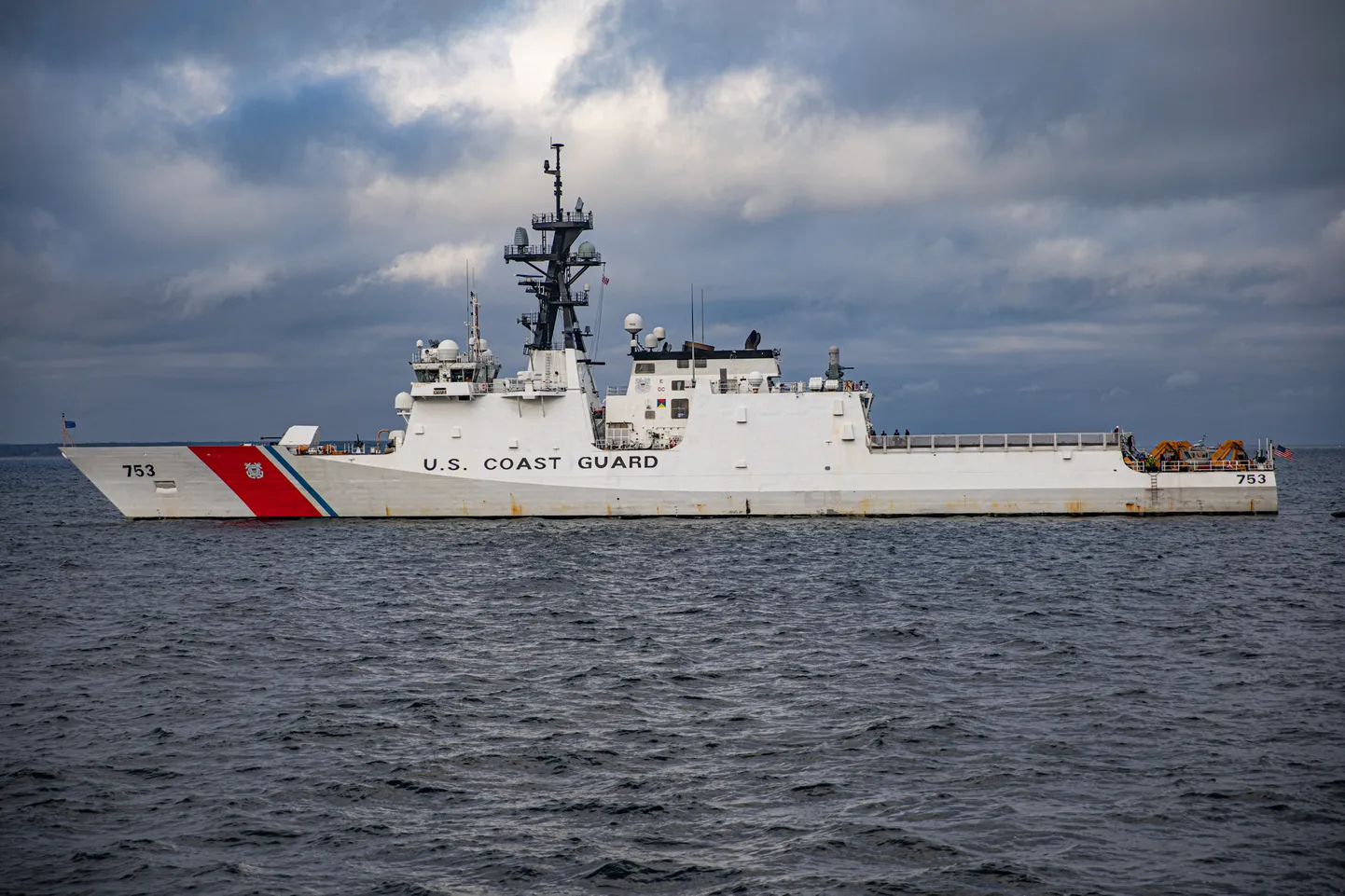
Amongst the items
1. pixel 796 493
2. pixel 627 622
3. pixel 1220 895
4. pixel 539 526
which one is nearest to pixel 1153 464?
pixel 796 493

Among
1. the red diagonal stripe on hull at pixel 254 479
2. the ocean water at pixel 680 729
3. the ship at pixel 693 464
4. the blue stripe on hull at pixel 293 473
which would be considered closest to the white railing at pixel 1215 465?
the ship at pixel 693 464

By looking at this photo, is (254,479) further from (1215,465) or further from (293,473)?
(1215,465)

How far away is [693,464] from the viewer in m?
33.2

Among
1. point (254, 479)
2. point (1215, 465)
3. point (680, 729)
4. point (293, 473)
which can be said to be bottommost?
point (680, 729)

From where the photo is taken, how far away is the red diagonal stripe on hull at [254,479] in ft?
111

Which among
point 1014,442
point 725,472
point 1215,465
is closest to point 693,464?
point 725,472

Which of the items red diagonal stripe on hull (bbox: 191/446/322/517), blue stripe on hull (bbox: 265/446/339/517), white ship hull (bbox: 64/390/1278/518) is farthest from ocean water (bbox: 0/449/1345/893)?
blue stripe on hull (bbox: 265/446/339/517)

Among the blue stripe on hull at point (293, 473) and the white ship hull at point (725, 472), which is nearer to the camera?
the white ship hull at point (725, 472)

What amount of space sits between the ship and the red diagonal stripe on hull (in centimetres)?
5

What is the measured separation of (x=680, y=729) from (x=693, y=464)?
20.9 meters

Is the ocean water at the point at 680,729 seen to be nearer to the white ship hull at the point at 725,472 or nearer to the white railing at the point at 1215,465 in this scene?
the white ship hull at the point at 725,472

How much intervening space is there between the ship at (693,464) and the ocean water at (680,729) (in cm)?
836

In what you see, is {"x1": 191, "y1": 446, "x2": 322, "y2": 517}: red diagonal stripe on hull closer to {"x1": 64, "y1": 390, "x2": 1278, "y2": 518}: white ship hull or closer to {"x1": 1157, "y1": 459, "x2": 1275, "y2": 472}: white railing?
{"x1": 64, "y1": 390, "x2": 1278, "y2": 518}: white ship hull

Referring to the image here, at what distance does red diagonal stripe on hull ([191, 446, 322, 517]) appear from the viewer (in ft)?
111
